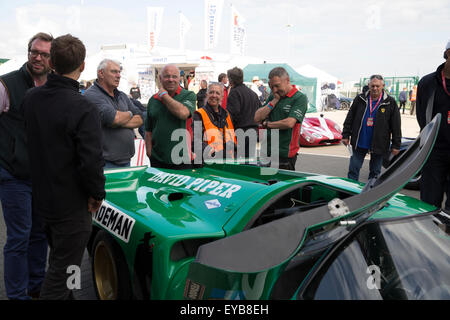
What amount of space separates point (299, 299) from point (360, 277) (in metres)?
0.25

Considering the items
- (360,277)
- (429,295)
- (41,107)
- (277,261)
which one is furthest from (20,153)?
(429,295)

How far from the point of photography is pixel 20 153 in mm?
2328

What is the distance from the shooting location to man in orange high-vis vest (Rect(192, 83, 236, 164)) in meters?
3.97

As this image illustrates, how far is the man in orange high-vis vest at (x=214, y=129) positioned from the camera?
13.0 feet

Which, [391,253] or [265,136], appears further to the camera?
[265,136]

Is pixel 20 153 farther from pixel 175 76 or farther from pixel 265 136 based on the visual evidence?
pixel 265 136

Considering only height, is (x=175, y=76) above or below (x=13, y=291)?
above

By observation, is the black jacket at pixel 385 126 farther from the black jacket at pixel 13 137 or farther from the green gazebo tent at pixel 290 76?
the green gazebo tent at pixel 290 76

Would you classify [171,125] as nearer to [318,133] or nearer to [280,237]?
[280,237]

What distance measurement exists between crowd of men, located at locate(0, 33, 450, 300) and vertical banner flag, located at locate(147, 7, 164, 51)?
2012cm

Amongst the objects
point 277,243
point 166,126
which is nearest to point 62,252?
point 277,243

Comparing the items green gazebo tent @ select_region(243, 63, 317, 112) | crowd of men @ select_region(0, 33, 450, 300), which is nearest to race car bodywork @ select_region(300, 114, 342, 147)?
crowd of men @ select_region(0, 33, 450, 300)

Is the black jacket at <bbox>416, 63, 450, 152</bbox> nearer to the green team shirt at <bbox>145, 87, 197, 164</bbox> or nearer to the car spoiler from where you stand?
the car spoiler

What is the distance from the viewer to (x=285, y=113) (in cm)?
398
